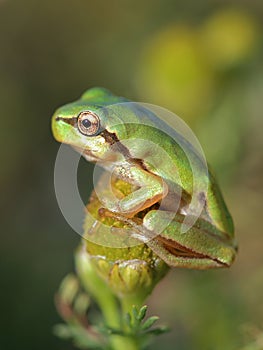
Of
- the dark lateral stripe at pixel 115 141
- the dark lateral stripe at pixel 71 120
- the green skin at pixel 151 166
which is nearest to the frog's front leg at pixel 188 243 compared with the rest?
the green skin at pixel 151 166

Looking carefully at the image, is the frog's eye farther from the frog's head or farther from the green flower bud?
the green flower bud

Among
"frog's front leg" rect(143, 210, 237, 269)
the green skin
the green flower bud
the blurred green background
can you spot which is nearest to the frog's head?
the green skin

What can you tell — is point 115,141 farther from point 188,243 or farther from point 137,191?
point 188,243

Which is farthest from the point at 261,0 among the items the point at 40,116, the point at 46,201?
the point at 46,201

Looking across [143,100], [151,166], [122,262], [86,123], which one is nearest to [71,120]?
[86,123]

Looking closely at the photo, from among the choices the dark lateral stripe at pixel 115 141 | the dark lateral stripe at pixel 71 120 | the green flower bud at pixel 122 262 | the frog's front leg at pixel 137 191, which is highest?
the dark lateral stripe at pixel 71 120

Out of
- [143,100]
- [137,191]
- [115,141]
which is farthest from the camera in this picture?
[143,100]

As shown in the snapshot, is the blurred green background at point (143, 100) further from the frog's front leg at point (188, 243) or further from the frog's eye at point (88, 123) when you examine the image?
the frog's eye at point (88, 123)
